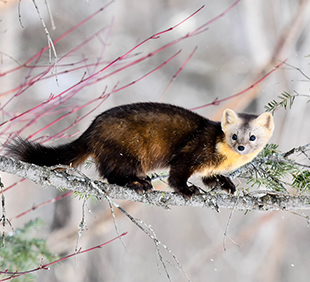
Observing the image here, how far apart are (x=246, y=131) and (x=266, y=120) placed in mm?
164

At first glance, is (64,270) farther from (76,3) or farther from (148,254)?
(76,3)

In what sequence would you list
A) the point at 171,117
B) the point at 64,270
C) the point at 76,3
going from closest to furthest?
the point at 171,117, the point at 64,270, the point at 76,3

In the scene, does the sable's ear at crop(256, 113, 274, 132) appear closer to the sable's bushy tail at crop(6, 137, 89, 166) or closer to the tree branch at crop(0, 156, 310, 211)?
the tree branch at crop(0, 156, 310, 211)

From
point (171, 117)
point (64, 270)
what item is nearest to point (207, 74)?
point (64, 270)

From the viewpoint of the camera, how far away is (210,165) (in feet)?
8.66

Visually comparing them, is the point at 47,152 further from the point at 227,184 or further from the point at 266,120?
the point at 266,120

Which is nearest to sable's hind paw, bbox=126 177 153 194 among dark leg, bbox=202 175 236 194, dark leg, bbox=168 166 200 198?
dark leg, bbox=168 166 200 198

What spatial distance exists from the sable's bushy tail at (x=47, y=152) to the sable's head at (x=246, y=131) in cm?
97

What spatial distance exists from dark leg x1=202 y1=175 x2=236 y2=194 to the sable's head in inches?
12.4

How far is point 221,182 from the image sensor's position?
2779mm

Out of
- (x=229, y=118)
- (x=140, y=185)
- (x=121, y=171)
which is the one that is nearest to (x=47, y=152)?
(x=121, y=171)

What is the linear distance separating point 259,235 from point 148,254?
7.38 ft

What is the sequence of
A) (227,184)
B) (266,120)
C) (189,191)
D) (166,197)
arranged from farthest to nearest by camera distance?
(227,184), (266,120), (189,191), (166,197)

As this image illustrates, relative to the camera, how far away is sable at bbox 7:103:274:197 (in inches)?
96.7
